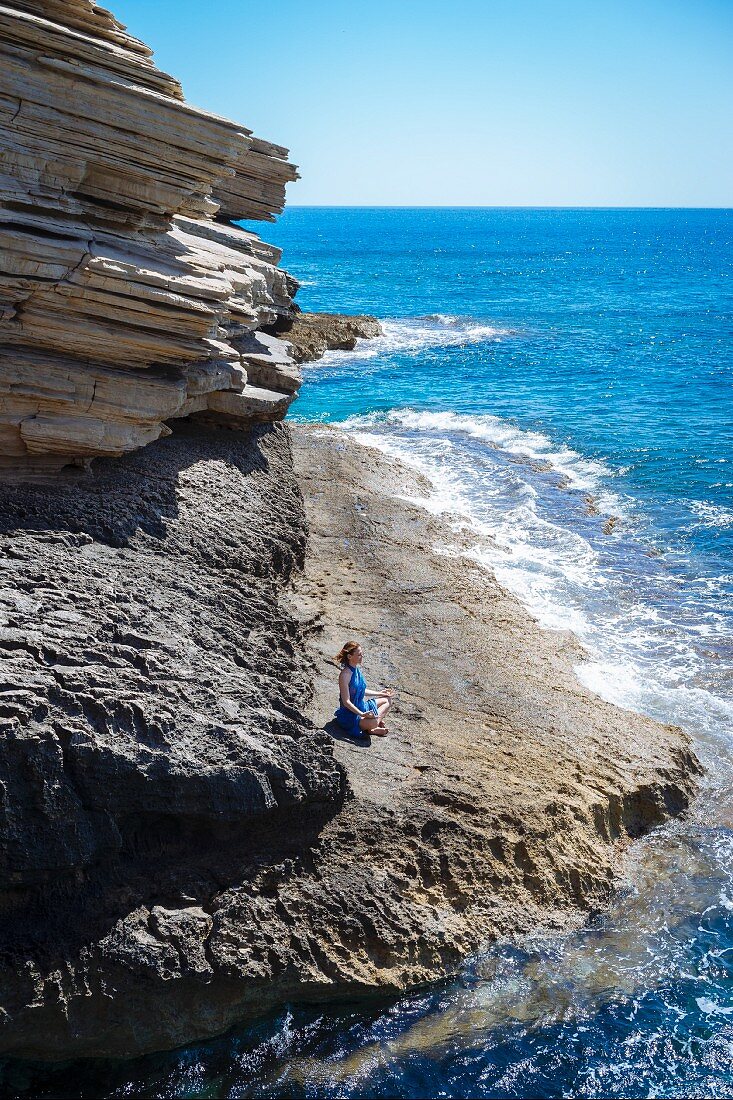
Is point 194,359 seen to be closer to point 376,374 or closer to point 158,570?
point 158,570

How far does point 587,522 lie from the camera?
23234 millimetres

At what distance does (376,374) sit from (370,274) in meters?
50.0

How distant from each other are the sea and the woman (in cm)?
305

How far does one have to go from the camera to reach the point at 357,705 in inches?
470

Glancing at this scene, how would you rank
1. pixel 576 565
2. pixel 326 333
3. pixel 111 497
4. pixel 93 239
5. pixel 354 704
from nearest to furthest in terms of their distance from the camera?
pixel 93 239, pixel 111 497, pixel 354 704, pixel 576 565, pixel 326 333

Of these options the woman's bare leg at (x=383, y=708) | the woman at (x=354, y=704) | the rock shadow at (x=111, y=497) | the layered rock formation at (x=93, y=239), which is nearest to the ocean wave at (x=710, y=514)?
the woman's bare leg at (x=383, y=708)

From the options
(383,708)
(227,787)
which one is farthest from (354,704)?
(227,787)

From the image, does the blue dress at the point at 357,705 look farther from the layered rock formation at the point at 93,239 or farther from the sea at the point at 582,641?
the layered rock formation at the point at 93,239

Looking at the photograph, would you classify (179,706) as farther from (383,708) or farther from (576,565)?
(576,565)

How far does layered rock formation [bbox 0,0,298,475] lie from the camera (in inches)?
421

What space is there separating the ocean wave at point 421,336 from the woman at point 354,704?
31557 millimetres

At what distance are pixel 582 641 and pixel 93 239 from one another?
1077 cm

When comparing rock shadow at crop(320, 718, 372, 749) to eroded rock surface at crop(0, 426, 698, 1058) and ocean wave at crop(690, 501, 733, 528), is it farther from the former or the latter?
ocean wave at crop(690, 501, 733, 528)

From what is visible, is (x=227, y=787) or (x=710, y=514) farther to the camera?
(x=710, y=514)
